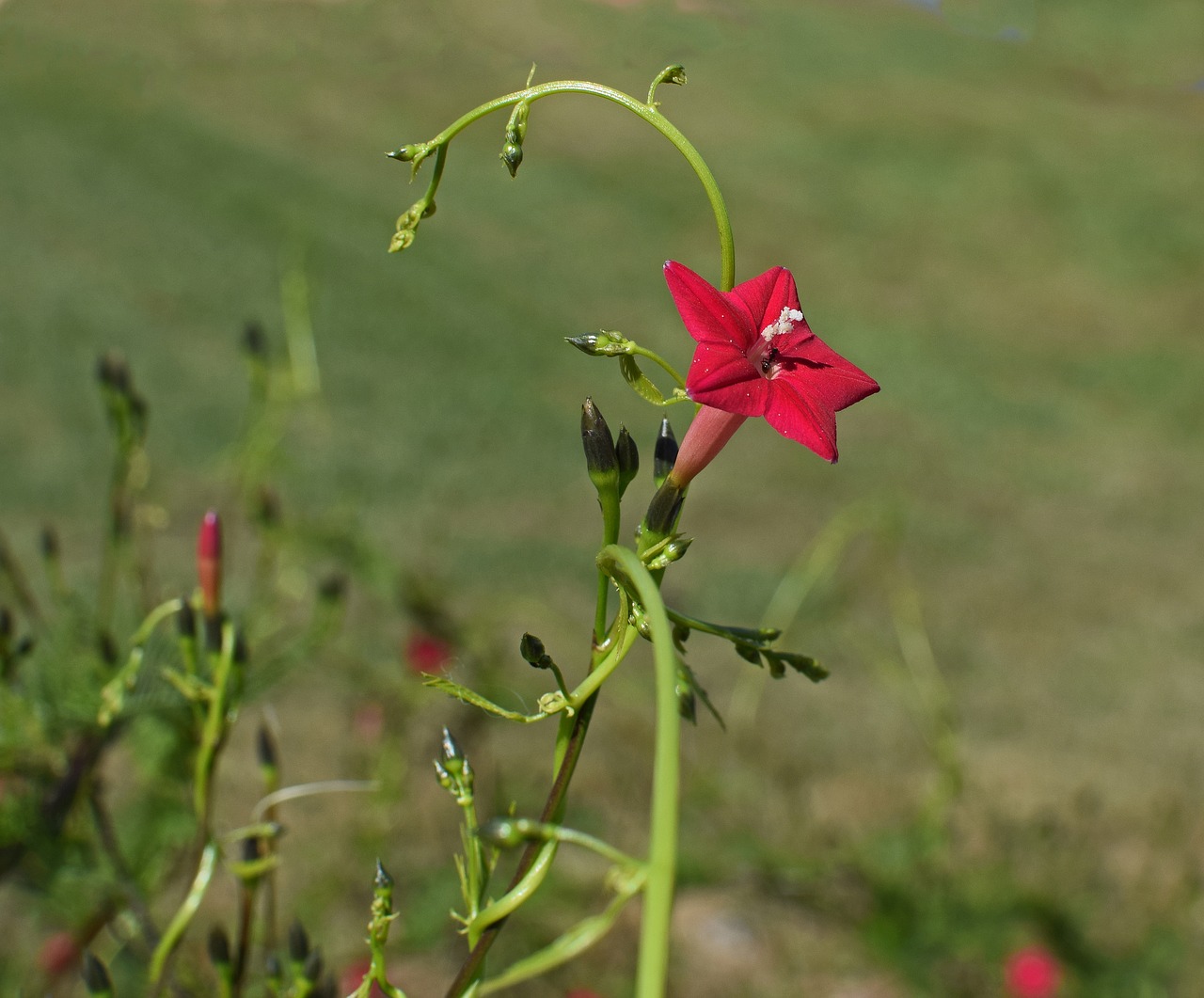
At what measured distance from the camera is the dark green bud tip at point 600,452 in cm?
45

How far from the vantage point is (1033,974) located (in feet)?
4.19

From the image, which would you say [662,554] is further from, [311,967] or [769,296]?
[311,967]

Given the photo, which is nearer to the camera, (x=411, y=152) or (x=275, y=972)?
(x=411, y=152)

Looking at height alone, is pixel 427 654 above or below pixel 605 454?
below

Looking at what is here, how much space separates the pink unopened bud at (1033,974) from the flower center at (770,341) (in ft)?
3.39

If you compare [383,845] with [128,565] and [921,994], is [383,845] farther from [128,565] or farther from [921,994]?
[921,994]

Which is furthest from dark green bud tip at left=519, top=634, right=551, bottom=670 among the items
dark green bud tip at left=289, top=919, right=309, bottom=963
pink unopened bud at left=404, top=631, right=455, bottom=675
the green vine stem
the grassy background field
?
pink unopened bud at left=404, top=631, right=455, bottom=675

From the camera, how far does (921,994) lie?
4.34 feet

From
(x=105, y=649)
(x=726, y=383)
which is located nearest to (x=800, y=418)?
(x=726, y=383)

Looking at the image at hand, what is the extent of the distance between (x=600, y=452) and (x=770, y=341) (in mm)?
80

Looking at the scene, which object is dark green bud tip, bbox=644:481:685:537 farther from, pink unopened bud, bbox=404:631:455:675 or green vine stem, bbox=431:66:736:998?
pink unopened bud, bbox=404:631:455:675

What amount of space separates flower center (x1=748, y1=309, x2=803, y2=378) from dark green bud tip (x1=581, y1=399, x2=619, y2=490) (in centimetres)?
6

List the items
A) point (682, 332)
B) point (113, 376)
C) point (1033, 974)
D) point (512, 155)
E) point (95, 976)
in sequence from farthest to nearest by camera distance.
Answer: point (682, 332)
point (1033, 974)
point (113, 376)
point (95, 976)
point (512, 155)

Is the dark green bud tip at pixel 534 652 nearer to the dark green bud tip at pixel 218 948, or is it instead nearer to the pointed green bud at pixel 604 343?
the pointed green bud at pixel 604 343
